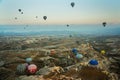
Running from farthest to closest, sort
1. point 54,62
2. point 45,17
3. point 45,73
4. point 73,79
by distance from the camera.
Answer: point 45,17
point 54,62
point 45,73
point 73,79

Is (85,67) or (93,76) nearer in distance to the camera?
(93,76)

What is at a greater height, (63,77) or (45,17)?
(45,17)

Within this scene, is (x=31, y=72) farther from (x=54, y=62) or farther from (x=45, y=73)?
(x=54, y=62)

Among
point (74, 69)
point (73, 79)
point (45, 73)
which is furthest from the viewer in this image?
point (74, 69)

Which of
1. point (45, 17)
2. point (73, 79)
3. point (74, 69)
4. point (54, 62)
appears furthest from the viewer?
point (45, 17)

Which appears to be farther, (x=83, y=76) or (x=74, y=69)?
(x=74, y=69)

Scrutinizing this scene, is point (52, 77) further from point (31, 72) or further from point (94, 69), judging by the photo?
point (94, 69)

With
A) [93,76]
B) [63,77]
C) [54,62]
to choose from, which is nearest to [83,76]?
[93,76]

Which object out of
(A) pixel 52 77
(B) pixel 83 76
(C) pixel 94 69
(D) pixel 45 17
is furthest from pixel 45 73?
(D) pixel 45 17

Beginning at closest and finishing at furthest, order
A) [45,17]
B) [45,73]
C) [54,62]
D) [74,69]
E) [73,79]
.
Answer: [73,79], [45,73], [74,69], [54,62], [45,17]
